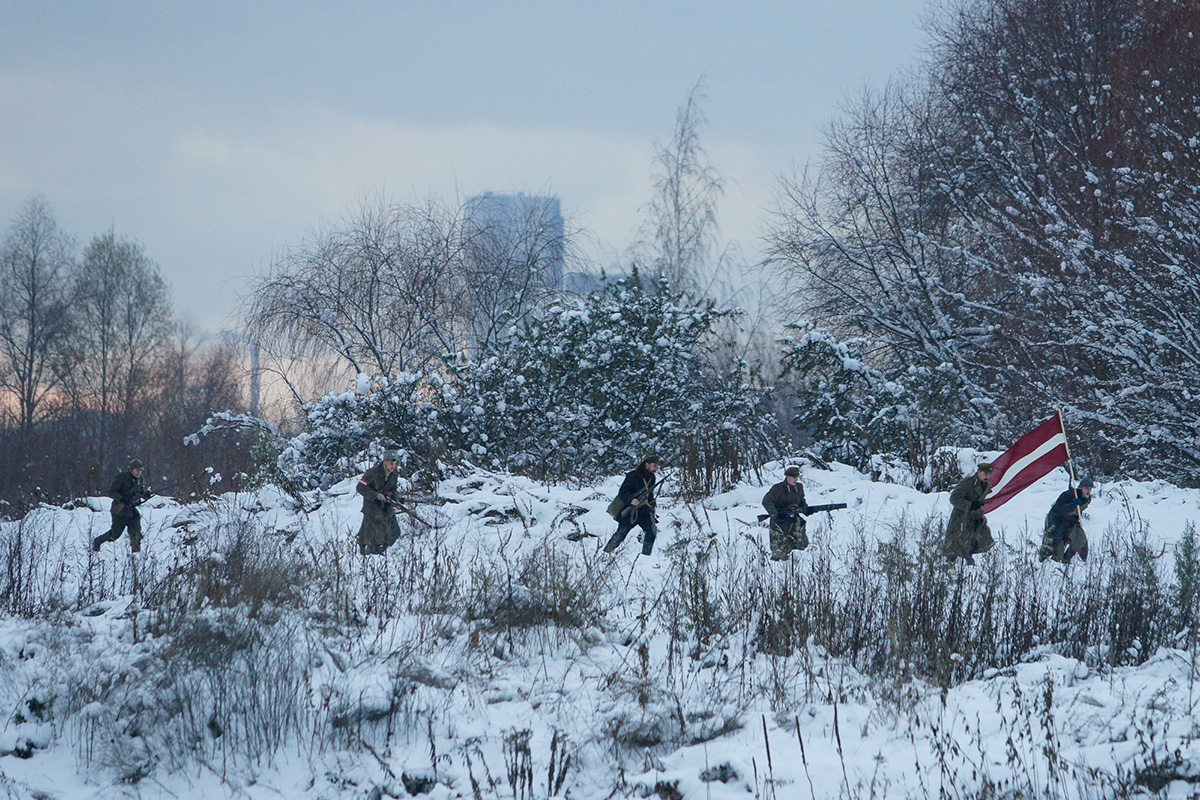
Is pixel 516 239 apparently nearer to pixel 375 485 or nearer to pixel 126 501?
pixel 375 485

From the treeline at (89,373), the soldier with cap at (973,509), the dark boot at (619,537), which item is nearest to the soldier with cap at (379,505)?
the dark boot at (619,537)

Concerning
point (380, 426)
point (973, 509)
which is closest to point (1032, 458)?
point (973, 509)

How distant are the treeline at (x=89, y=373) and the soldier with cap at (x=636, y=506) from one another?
20478 millimetres

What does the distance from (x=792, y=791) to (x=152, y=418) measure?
34.0 metres

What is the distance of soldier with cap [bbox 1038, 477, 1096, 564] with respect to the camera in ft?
29.7

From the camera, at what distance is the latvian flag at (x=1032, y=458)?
884 centimetres

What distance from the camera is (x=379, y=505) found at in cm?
957

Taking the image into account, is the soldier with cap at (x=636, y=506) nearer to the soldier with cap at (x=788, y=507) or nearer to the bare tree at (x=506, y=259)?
the soldier with cap at (x=788, y=507)

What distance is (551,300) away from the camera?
17.1 m

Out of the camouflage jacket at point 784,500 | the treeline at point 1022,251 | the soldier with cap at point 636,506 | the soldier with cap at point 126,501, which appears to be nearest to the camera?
the soldier with cap at point 636,506

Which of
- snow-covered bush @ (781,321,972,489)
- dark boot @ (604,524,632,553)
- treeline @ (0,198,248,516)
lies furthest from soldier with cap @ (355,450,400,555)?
treeline @ (0,198,248,516)

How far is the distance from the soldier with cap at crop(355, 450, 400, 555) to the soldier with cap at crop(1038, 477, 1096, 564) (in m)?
6.89

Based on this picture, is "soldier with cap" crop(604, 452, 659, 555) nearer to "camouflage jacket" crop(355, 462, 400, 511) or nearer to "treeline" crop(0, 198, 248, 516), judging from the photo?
"camouflage jacket" crop(355, 462, 400, 511)

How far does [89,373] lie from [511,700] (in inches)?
1260
